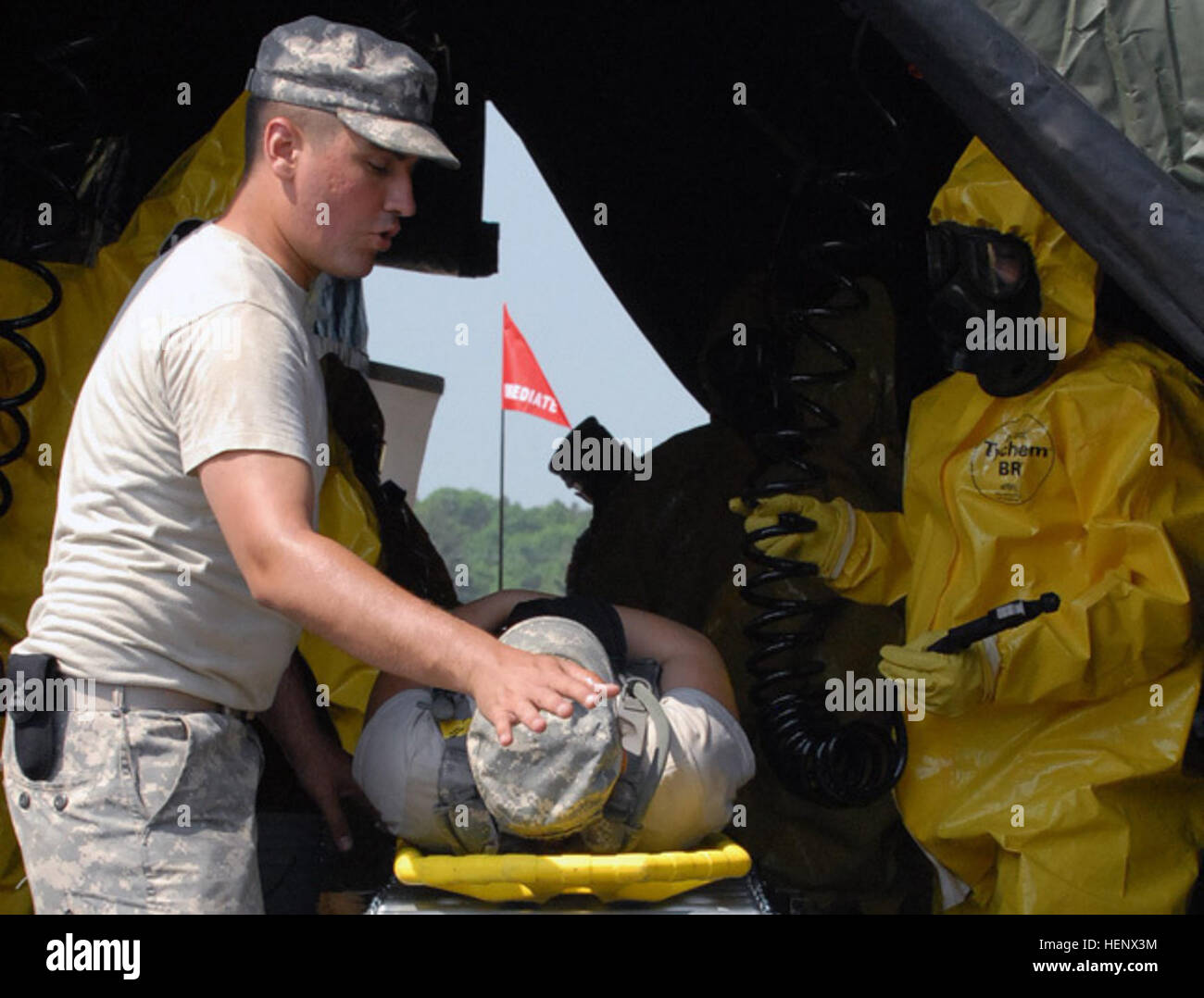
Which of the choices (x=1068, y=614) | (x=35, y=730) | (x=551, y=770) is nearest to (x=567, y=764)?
(x=551, y=770)

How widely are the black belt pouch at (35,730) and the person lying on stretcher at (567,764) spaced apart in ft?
1.72

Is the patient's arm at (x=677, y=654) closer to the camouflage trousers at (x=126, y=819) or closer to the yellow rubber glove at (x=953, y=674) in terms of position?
the yellow rubber glove at (x=953, y=674)

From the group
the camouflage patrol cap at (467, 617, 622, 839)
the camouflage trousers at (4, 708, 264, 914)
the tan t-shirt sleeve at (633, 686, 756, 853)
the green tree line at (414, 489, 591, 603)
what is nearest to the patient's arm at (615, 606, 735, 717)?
the tan t-shirt sleeve at (633, 686, 756, 853)

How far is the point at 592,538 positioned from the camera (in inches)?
167

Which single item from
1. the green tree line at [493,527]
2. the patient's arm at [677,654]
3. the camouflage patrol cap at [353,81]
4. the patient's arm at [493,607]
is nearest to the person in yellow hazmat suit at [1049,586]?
the patient's arm at [677,654]

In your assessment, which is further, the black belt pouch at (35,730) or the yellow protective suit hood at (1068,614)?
the yellow protective suit hood at (1068,614)

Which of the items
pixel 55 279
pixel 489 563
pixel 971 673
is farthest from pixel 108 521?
pixel 489 563

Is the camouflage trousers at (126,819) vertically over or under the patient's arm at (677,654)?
under

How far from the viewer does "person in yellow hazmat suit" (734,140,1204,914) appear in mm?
2678

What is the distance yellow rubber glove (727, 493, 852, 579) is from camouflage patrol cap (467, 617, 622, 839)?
106 centimetres

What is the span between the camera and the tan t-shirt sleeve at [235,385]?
5.87ft

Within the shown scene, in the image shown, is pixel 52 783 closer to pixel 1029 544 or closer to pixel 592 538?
pixel 1029 544

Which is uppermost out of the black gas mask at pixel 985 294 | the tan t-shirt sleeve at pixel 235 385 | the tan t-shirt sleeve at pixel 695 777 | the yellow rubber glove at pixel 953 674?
the black gas mask at pixel 985 294

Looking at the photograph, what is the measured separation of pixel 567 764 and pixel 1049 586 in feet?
3.89
